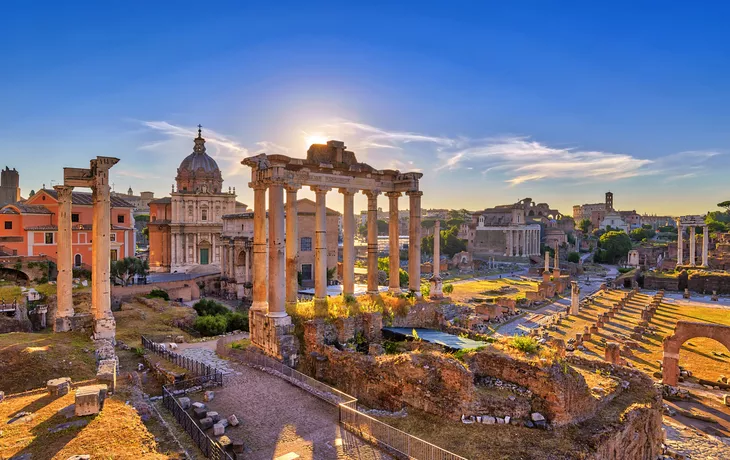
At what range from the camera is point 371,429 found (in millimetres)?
9836

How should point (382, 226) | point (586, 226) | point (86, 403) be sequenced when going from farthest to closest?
point (382, 226)
point (586, 226)
point (86, 403)

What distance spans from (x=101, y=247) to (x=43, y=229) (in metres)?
23.4

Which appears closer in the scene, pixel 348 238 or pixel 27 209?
pixel 348 238

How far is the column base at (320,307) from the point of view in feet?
51.3

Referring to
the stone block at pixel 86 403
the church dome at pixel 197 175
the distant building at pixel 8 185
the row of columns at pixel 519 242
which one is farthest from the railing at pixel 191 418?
the row of columns at pixel 519 242

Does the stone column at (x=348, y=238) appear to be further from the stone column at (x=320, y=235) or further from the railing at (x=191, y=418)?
the railing at (x=191, y=418)

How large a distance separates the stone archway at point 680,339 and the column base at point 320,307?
16468 millimetres

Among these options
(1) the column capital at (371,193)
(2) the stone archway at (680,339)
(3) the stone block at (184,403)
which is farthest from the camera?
(2) the stone archway at (680,339)

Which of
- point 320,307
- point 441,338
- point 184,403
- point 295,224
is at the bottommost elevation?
point 184,403

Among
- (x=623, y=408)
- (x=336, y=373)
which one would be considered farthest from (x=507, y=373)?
(x=336, y=373)

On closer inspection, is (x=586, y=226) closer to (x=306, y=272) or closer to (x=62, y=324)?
(x=306, y=272)

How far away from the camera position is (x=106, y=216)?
18.8m

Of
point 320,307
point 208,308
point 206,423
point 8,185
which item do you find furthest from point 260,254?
point 8,185

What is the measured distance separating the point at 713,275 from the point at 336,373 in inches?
2379
